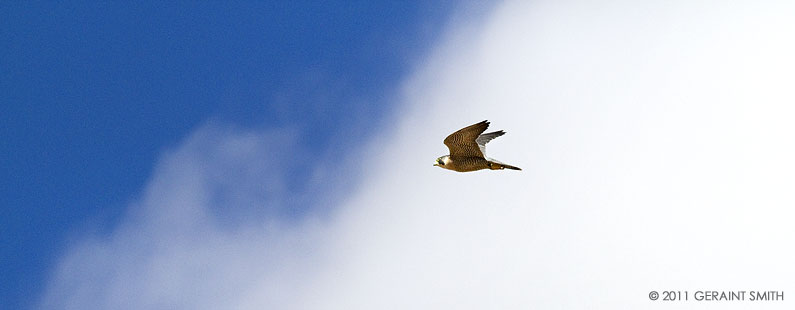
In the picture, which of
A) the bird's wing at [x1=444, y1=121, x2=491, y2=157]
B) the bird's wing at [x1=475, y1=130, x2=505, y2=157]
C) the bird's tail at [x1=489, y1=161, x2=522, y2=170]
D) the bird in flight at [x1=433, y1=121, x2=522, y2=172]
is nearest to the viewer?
the bird's wing at [x1=444, y1=121, x2=491, y2=157]

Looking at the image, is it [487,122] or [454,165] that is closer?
[487,122]

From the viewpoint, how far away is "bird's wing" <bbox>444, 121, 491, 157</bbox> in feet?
145

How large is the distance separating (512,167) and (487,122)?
208cm

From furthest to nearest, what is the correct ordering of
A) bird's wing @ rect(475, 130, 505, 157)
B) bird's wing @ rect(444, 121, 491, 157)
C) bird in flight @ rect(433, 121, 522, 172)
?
bird's wing @ rect(475, 130, 505, 157)
bird in flight @ rect(433, 121, 522, 172)
bird's wing @ rect(444, 121, 491, 157)

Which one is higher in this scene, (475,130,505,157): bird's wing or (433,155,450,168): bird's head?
(475,130,505,157): bird's wing

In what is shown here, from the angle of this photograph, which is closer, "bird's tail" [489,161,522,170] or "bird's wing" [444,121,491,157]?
"bird's wing" [444,121,491,157]

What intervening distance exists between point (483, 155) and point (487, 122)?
7.53 feet

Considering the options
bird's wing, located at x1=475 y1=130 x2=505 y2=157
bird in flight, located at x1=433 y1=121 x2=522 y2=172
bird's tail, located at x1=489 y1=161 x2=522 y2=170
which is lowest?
bird's tail, located at x1=489 y1=161 x2=522 y2=170

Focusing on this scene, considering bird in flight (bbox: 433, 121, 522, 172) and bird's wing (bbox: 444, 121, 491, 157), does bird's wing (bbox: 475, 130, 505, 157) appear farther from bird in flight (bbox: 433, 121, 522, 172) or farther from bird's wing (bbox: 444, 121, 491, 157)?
bird's wing (bbox: 444, 121, 491, 157)

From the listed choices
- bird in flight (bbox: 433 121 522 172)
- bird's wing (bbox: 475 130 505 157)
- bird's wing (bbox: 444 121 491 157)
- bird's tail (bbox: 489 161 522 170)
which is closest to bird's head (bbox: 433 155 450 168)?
bird in flight (bbox: 433 121 522 172)

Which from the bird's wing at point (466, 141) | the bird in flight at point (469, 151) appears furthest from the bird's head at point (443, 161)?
the bird's wing at point (466, 141)

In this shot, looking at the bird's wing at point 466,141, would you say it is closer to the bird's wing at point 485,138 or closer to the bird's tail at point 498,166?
the bird's tail at point 498,166

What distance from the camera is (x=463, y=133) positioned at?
146 feet

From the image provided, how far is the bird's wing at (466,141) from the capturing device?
1738 inches
